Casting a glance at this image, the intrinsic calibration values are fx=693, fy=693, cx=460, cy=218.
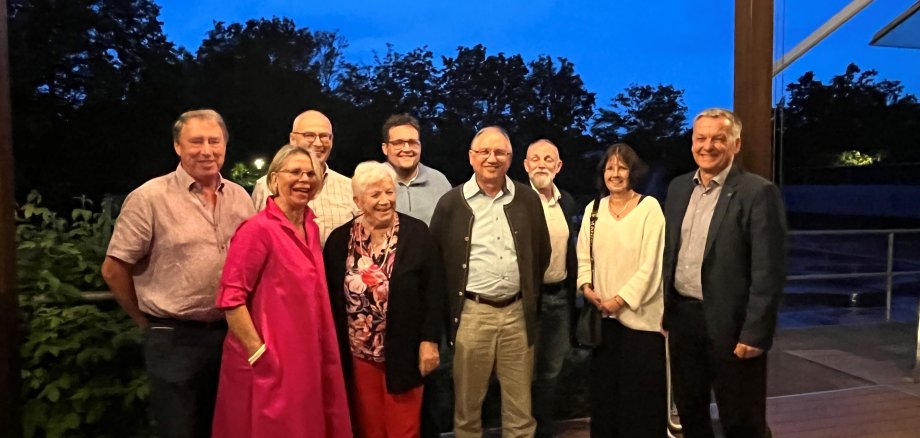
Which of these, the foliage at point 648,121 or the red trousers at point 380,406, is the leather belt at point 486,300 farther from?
the foliage at point 648,121

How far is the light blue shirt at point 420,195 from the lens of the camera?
3.47 metres

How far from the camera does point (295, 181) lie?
2.54 meters

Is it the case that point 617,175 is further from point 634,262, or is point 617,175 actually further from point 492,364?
point 492,364

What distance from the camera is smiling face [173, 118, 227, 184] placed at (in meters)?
2.59

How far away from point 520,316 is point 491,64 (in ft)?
42.4

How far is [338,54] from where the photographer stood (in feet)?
39.0

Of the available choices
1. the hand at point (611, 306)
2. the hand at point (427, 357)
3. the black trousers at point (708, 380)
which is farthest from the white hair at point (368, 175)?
the black trousers at point (708, 380)

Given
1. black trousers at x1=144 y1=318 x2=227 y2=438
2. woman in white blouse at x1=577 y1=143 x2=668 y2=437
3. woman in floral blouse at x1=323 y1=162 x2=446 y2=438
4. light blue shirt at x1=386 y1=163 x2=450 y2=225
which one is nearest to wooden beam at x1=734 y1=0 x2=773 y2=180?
woman in white blouse at x1=577 y1=143 x2=668 y2=437

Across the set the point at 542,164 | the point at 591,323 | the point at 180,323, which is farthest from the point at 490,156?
the point at 180,323

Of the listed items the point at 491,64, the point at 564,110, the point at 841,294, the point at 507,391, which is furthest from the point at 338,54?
the point at 507,391

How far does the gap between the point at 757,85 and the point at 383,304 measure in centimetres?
202

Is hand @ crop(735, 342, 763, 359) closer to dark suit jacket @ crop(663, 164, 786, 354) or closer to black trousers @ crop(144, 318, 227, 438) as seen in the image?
dark suit jacket @ crop(663, 164, 786, 354)

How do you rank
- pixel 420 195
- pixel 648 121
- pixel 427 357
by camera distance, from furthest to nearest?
pixel 648 121, pixel 420 195, pixel 427 357

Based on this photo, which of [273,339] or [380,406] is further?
[380,406]
